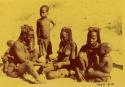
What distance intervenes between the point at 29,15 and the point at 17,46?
19 cm

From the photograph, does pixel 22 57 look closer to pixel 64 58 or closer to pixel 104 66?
pixel 64 58

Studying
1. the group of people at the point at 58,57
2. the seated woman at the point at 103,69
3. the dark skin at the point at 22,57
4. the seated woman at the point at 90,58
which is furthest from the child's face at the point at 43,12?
the seated woman at the point at 103,69

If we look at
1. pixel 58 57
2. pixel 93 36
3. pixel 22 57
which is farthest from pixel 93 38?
pixel 22 57

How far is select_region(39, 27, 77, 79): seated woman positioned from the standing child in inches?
2.6

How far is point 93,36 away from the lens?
2.03m

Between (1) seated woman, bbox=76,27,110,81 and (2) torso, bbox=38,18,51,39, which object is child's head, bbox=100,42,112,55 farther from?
(2) torso, bbox=38,18,51,39

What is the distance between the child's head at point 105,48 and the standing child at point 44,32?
285mm

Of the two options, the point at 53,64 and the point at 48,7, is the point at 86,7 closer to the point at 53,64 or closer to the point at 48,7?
the point at 48,7

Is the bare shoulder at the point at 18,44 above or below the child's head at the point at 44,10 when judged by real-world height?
below

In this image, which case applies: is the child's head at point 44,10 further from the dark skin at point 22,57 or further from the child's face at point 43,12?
the dark skin at point 22,57

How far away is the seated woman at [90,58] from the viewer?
2012 mm

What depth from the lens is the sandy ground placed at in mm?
2008

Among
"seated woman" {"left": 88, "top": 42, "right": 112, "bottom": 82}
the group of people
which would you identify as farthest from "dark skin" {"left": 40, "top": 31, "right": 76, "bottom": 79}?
"seated woman" {"left": 88, "top": 42, "right": 112, "bottom": 82}

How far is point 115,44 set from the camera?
202 centimetres
